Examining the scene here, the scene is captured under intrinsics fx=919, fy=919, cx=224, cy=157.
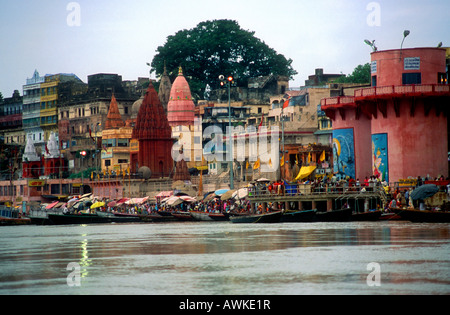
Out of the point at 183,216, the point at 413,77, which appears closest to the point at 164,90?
the point at 183,216

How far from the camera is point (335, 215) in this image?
197 feet

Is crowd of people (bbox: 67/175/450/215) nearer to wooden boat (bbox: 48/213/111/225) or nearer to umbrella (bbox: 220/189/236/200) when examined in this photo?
umbrella (bbox: 220/189/236/200)

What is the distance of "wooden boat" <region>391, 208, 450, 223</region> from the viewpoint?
50.1 m

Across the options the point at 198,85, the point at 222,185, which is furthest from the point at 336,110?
the point at 198,85

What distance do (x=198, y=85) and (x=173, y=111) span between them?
14.8 meters

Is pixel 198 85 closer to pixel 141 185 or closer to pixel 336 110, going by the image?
pixel 141 185

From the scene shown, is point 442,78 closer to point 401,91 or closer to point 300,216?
point 401,91

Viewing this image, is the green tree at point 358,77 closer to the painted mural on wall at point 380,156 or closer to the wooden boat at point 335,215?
the painted mural on wall at point 380,156

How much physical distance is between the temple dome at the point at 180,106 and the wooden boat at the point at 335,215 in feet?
186

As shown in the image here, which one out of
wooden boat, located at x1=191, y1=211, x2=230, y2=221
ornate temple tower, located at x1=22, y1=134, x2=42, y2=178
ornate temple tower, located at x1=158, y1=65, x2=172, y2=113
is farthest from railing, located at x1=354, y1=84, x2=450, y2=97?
ornate temple tower, located at x1=22, y1=134, x2=42, y2=178

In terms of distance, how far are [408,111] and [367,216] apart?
10.5m

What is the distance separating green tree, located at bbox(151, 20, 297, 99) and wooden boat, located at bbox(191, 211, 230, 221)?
56632mm
